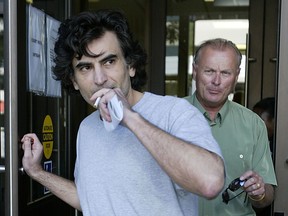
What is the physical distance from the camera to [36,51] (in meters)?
2.59

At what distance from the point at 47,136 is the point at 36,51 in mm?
555

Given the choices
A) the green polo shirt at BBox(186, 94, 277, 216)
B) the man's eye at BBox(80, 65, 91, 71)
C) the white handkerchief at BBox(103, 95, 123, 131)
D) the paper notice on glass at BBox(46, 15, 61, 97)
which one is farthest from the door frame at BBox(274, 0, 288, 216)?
the white handkerchief at BBox(103, 95, 123, 131)

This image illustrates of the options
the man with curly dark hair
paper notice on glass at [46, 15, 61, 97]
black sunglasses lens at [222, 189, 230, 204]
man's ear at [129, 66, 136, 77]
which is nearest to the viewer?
the man with curly dark hair

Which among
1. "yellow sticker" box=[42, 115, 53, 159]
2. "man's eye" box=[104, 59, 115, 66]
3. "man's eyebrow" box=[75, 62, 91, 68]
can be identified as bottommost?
"yellow sticker" box=[42, 115, 53, 159]

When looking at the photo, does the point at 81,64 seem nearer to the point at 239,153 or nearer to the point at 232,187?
the point at 232,187

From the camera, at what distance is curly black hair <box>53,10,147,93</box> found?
4.39ft

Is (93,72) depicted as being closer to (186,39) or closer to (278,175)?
(278,175)

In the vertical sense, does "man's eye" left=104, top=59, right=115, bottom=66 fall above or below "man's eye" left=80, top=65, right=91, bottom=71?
above

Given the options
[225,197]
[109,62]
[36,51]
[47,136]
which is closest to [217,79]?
[225,197]

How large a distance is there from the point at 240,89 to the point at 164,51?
2.99ft

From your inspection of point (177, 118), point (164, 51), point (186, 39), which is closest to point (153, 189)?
point (177, 118)

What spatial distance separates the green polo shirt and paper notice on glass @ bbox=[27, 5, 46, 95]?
103cm

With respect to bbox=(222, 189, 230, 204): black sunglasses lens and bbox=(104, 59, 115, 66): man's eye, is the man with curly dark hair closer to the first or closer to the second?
bbox=(104, 59, 115, 66): man's eye

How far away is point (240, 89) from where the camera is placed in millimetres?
4711
